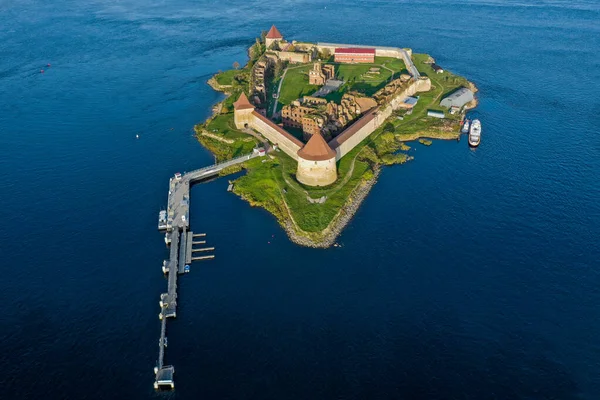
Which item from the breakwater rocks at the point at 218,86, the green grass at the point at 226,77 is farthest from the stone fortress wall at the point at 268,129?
the green grass at the point at 226,77

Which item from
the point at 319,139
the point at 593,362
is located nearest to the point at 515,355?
the point at 593,362

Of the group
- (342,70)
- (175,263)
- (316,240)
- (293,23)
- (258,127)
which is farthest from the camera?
(293,23)

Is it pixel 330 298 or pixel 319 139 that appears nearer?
pixel 330 298

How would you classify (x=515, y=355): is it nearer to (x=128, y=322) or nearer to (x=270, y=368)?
(x=270, y=368)

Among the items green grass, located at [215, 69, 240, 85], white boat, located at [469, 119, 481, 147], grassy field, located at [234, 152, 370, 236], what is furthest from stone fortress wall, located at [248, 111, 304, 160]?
white boat, located at [469, 119, 481, 147]

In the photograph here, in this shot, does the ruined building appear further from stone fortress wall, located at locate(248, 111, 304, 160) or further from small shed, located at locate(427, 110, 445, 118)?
small shed, located at locate(427, 110, 445, 118)

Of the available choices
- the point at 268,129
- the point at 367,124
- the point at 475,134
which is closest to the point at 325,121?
the point at 367,124

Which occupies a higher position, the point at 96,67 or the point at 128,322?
the point at 96,67

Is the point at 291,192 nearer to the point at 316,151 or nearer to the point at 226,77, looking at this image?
the point at 316,151
